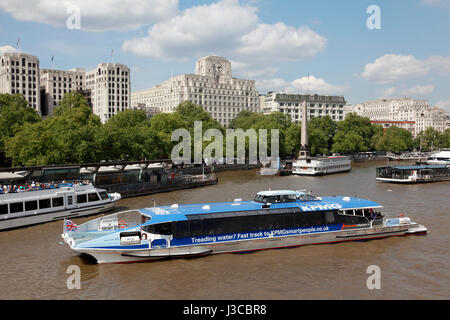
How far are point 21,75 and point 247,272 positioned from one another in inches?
5560

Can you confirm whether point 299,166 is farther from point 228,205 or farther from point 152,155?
point 228,205

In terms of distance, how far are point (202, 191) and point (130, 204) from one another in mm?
12915

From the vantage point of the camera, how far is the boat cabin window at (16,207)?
2963 centimetres

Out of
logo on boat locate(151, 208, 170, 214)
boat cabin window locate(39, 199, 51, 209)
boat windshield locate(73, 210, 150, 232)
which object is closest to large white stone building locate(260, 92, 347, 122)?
boat cabin window locate(39, 199, 51, 209)

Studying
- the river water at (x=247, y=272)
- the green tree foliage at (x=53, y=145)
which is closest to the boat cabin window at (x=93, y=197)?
the river water at (x=247, y=272)

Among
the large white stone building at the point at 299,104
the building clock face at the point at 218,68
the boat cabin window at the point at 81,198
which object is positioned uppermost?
the building clock face at the point at 218,68

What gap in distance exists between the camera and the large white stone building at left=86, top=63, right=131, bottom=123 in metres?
149

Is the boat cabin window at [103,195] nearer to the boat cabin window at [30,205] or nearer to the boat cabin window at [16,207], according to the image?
the boat cabin window at [30,205]

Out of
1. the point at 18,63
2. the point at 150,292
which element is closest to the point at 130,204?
the point at 150,292

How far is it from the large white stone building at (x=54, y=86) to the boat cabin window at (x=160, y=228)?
140296 mm

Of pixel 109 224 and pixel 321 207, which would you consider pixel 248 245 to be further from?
pixel 109 224

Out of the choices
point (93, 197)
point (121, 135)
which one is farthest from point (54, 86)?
point (93, 197)

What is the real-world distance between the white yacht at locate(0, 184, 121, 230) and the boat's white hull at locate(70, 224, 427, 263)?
446 inches

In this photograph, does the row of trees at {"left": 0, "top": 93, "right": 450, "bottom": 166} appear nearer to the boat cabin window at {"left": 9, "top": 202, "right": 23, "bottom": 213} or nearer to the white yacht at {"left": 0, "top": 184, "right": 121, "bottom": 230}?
the white yacht at {"left": 0, "top": 184, "right": 121, "bottom": 230}
